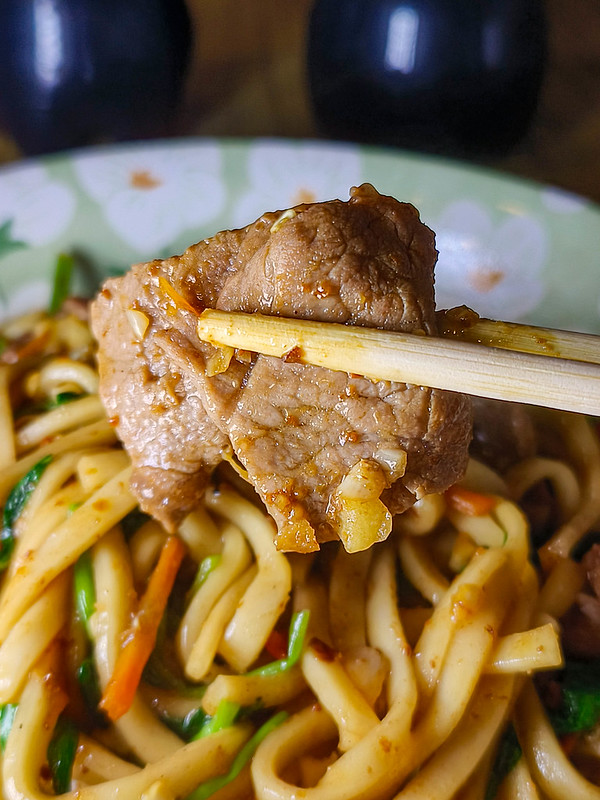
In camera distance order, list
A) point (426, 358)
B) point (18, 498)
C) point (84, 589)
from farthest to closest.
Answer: point (18, 498)
point (84, 589)
point (426, 358)

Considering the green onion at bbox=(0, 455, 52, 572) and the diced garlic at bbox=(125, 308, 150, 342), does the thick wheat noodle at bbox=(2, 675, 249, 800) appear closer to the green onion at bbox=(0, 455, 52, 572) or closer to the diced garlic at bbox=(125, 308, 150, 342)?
the green onion at bbox=(0, 455, 52, 572)

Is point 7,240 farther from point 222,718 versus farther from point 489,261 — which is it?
point 222,718

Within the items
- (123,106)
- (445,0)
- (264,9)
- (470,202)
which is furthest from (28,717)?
(264,9)

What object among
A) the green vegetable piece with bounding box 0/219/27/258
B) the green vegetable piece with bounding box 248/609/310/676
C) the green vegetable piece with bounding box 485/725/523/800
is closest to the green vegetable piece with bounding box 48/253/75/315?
the green vegetable piece with bounding box 0/219/27/258

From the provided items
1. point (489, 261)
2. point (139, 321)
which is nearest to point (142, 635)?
point (139, 321)

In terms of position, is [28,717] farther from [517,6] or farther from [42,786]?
[517,6]
